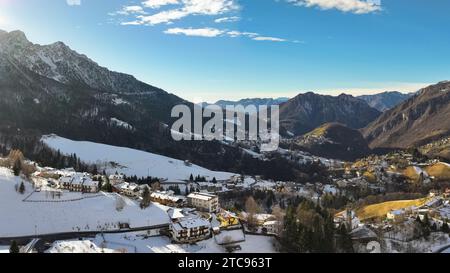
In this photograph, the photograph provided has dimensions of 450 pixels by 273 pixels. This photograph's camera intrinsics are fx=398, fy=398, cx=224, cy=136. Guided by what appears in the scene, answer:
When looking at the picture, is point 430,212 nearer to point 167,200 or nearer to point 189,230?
point 167,200

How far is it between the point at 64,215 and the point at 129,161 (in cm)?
9058

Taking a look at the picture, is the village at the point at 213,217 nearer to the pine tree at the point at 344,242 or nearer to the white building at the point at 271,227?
the white building at the point at 271,227

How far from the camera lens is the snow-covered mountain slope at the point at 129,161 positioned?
12344cm

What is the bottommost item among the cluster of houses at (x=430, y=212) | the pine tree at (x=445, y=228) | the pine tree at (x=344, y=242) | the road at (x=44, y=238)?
the cluster of houses at (x=430, y=212)

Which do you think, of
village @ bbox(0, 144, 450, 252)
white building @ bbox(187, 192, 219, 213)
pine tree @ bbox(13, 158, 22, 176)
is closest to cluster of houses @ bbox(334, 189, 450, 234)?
village @ bbox(0, 144, 450, 252)

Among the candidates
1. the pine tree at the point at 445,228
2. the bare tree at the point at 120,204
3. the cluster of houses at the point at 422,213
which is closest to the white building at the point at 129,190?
the bare tree at the point at 120,204

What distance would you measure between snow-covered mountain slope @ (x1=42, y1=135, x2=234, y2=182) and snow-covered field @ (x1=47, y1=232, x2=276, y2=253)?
75.5 metres

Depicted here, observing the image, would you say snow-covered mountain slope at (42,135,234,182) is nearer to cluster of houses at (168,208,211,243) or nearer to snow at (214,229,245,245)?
cluster of houses at (168,208,211,243)

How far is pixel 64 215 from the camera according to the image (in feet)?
151

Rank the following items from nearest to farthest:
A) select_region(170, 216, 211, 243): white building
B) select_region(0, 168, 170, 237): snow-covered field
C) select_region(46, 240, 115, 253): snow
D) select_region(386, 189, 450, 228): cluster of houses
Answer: select_region(46, 240, 115, 253): snow
select_region(170, 216, 211, 243): white building
select_region(0, 168, 170, 237): snow-covered field
select_region(386, 189, 450, 228): cluster of houses

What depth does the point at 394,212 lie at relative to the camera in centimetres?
7738

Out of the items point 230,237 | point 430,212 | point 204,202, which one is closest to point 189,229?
point 230,237

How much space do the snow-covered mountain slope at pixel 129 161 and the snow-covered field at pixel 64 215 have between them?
6603cm

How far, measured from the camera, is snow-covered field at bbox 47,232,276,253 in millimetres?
37406
